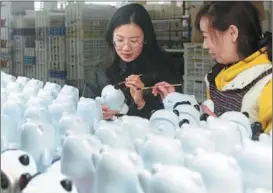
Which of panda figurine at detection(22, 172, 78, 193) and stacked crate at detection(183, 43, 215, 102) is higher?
stacked crate at detection(183, 43, 215, 102)

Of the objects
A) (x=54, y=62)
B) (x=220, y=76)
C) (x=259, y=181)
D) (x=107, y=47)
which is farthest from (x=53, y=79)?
(x=259, y=181)

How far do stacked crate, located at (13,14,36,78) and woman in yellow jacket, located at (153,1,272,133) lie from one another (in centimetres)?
32

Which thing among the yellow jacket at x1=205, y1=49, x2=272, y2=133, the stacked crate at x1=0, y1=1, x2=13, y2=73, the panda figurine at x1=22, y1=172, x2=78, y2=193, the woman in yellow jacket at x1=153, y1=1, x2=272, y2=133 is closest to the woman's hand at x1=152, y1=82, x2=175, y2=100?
the woman in yellow jacket at x1=153, y1=1, x2=272, y2=133

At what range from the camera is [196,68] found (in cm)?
109

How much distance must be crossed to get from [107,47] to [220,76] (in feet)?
0.95

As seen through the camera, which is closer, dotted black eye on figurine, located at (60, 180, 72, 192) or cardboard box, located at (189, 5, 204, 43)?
dotted black eye on figurine, located at (60, 180, 72, 192)

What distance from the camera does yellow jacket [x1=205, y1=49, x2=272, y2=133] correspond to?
927 millimetres

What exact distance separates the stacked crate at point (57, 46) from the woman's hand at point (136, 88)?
17 cm

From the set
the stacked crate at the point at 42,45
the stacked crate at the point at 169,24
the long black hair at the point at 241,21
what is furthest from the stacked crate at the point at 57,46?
the long black hair at the point at 241,21

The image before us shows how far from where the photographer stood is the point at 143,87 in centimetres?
109

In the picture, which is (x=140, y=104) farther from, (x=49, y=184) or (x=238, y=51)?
(x=49, y=184)

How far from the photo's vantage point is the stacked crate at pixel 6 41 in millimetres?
954

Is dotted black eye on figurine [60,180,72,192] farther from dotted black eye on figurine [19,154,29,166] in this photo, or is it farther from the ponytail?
the ponytail

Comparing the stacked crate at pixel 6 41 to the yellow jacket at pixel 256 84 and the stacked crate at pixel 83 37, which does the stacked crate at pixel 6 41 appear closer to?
the stacked crate at pixel 83 37
